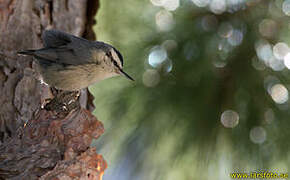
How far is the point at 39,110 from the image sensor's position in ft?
5.02

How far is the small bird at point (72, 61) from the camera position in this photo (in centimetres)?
171

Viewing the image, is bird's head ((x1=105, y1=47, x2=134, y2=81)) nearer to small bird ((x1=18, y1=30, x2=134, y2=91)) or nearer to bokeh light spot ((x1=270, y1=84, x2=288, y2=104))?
small bird ((x1=18, y1=30, x2=134, y2=91))

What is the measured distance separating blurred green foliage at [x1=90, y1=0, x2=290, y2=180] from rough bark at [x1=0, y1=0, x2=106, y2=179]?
0.24 meters

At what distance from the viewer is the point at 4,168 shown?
127cm

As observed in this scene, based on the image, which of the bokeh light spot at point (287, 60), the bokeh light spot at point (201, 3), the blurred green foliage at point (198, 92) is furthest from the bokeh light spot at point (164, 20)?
the bokeh light spot at point (287, 60)

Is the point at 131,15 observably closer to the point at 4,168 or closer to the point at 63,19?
the point at 63,19

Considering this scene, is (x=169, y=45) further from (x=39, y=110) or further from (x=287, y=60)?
(x=39, y=110)

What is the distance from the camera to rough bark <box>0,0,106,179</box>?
51.1 inches

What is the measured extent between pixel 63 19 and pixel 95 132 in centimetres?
80

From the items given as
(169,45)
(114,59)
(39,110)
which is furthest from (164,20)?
(39,110)

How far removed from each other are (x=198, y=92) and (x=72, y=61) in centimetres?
64

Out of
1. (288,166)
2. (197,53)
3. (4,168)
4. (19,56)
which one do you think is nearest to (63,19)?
(19,56)

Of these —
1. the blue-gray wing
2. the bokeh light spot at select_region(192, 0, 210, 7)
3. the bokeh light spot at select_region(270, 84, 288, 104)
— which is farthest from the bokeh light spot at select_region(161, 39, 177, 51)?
the bokeh light spot at select_region(270, 84, 288, 104)

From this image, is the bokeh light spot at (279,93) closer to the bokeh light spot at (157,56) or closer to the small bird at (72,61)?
the bokeh light spot at (157,56)
